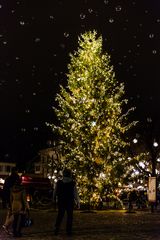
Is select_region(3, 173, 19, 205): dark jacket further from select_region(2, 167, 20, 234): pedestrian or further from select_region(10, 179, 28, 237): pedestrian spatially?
select_region(10, 179, 28, 237): pedestrian

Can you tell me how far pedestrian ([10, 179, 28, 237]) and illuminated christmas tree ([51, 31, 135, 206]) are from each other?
1761 cm

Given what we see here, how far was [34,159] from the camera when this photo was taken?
99125 millimetres

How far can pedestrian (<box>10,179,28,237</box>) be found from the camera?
14.9 meters

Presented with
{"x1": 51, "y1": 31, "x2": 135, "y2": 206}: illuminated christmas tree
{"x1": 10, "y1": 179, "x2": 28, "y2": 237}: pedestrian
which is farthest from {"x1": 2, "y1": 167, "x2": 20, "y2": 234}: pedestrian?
{"x1": 51, "y1": 31, "x2": 135, "y2": 206}: illuminated christmas tree

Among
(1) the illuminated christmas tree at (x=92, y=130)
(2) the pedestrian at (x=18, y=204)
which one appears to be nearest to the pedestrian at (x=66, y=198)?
(2) the pedestrian at (x=18, y=204)

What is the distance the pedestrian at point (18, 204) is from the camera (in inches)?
585

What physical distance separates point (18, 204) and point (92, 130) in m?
18.0

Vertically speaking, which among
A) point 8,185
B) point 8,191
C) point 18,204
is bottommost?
point 18,204

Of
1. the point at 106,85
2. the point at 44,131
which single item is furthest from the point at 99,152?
the point at 44,131

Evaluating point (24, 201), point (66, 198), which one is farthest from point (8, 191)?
point (66, 198)

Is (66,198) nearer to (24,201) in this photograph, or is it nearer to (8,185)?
(24,201)

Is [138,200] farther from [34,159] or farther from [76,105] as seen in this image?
[34,159]

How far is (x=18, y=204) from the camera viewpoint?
1488 cm

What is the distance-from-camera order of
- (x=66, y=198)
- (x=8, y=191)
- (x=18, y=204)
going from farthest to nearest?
(x=8, y=191)
(x=66, y=198)
(x=18, y=204)
